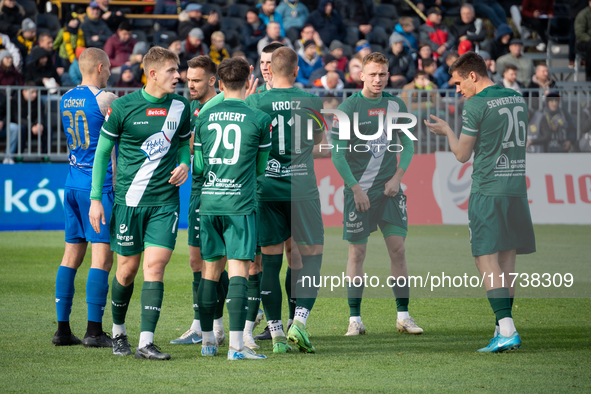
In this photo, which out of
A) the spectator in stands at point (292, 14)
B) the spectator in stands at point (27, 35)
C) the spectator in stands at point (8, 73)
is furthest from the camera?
the spectator in stands at point (292, 14)

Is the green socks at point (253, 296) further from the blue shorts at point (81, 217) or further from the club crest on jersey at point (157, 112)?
the club crest on jersey at point (157, 112)

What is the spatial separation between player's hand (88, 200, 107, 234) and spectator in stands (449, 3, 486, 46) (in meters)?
15.7

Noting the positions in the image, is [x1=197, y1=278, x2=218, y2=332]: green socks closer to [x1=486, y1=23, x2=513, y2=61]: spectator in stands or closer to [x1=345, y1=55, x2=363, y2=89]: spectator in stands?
[x1=345, y1=55, x2=363, y2=89]: spectator in stands

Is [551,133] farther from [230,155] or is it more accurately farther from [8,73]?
[8,73]

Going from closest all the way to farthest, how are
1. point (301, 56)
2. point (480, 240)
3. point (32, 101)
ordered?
point (480, 240) < point (32, 101) < point (301, 56)

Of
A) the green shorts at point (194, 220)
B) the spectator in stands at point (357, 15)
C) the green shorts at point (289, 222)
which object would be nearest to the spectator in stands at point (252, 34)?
the spectator in stands at point (357, 15)

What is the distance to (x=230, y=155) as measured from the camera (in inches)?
215

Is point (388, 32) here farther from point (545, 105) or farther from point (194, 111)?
point (194, 111)

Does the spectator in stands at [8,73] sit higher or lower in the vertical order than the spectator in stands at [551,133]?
higher

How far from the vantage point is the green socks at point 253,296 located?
19.9ft

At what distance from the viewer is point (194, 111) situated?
6.68m

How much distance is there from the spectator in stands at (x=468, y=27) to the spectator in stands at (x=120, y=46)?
855 cm

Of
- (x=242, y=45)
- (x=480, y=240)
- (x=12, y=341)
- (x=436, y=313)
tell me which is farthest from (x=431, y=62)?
(x=12, y=341)

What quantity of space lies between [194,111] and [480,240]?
106 inches
